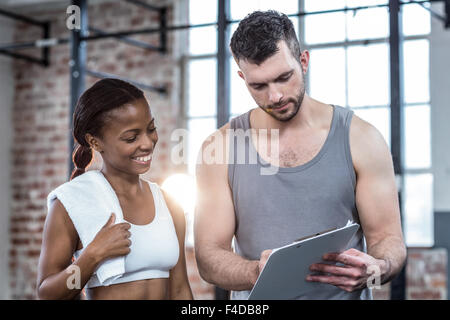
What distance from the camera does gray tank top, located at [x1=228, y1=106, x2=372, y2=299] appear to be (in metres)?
1.66

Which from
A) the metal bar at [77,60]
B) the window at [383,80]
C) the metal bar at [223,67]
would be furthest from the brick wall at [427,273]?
the metal bar at [77,60]

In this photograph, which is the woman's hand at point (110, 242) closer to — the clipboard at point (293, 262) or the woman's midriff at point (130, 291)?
the woman's midriff at point (130, 291)

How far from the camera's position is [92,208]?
1.45 meters

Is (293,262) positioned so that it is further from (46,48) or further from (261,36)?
(46,48)

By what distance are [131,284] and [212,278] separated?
26 centimetres

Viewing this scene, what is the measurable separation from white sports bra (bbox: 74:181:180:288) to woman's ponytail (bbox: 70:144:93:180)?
0.80ft

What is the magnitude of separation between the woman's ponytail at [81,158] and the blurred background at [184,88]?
1.69 meters

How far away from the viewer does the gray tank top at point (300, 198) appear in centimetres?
166

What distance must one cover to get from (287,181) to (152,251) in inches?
17.3

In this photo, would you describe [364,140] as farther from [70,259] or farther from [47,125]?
[47,125]

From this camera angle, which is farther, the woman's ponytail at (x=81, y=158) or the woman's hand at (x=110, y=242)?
the woman's ponytail at (x=81, y=158)

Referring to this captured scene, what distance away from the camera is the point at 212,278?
166 centimetres

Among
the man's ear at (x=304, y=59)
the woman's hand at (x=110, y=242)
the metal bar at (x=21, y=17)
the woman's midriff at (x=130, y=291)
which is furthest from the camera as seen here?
the metal bar at (x=21, y=17)
